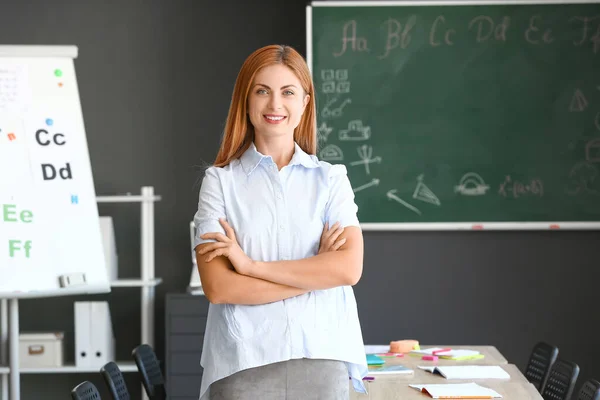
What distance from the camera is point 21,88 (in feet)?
13.9

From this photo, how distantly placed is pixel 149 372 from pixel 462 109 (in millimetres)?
2289

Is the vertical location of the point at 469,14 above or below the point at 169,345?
above

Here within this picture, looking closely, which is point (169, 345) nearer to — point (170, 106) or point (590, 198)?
point (170, 106)

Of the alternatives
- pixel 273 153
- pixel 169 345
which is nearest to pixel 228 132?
pixel 273 153

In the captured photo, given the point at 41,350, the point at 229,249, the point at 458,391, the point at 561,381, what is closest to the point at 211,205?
the point at 229,249

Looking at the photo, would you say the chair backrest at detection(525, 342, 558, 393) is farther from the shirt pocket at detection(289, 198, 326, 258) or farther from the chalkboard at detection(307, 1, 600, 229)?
the shirt pocket at detection(289, 198, 326, 258)

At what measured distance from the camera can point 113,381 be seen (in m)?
2.90

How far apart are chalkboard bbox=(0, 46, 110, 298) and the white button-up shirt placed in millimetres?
2344

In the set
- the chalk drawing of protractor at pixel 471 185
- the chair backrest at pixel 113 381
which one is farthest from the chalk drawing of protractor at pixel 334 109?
the chair backrest at pixel 113 381

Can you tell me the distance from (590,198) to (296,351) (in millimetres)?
3317

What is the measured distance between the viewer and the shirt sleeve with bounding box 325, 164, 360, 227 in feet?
6.51

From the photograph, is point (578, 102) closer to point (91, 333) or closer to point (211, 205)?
point (91, 333)

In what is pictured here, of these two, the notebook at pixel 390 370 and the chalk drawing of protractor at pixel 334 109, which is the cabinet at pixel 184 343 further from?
the notebook at pixel 390 370

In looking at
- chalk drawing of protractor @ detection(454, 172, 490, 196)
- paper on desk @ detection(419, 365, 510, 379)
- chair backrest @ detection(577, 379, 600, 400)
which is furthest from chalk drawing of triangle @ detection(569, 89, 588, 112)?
chair backrest @ detection(577, 379, 600, 400)
